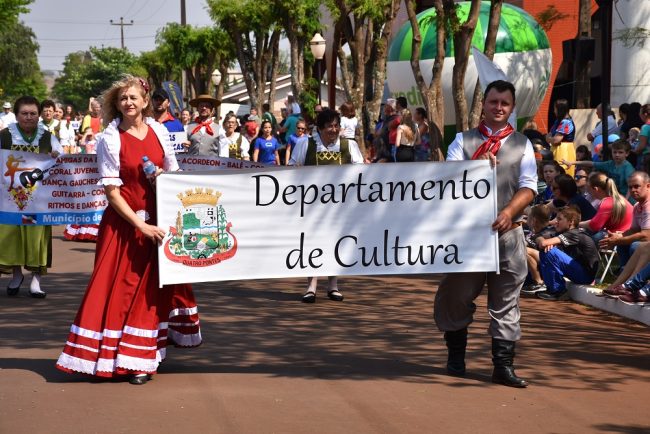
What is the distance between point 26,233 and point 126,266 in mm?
4463

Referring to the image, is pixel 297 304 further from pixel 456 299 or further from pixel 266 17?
pixel 266 17

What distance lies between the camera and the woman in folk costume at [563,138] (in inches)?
683

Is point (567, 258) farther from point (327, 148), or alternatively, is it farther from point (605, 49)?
point (605, 49)

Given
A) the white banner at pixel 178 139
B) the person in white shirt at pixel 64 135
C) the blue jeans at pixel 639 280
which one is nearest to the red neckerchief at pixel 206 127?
the white banner at pixel 178 139

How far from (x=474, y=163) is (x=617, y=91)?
819 inches

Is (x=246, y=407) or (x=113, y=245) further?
(x=113, y=245)

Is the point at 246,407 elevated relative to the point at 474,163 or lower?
lower

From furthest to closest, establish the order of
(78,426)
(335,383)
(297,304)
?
(297,304)
(335,383)
(78,426)

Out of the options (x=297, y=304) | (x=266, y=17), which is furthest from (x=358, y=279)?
(x=266, y=17)

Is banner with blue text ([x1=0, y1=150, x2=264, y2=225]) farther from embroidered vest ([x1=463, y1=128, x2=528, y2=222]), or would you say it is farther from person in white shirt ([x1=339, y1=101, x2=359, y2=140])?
person in white shirt ([x1=339, y1=101, x2=359, y2=140])

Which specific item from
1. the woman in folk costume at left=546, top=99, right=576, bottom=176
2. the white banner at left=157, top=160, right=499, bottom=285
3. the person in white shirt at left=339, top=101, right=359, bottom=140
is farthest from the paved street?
the person in white shirt at left=339, top=101, right=359, bottom=140

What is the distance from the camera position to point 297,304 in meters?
11.5

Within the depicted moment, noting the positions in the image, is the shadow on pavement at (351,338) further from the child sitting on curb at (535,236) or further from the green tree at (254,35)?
the green tree at (254,35)

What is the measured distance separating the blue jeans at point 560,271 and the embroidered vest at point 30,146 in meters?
4.98
